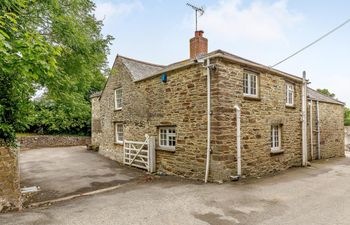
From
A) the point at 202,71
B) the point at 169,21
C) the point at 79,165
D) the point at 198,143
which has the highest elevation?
the point at 169,21

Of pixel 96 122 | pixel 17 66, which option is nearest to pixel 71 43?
pixel 17 66

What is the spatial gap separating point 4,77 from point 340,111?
872 inches

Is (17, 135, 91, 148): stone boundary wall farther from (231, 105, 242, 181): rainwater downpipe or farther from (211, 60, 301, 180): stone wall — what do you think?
(231, 105, 242, 181): rainwater downpipe

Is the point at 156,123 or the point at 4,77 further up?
the point at 4,77

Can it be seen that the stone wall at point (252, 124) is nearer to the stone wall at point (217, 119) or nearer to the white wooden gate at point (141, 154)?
the stone wall at point (217, 119)

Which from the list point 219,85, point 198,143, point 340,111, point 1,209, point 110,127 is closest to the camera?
point 1,209

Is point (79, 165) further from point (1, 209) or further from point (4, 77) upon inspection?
point (4, 77)

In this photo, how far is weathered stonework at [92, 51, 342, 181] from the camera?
334 inches

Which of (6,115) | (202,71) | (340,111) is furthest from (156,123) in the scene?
(340,111)

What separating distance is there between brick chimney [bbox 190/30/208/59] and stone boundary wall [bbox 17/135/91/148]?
17.3 meters

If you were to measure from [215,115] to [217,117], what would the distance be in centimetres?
11

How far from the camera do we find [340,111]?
1814 centimetres

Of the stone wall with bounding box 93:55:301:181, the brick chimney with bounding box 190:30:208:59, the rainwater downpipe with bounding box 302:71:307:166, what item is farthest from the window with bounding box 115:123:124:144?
the rainwater downpipe with bounding box 302:71:307:166

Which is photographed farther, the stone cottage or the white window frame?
the white window frame
